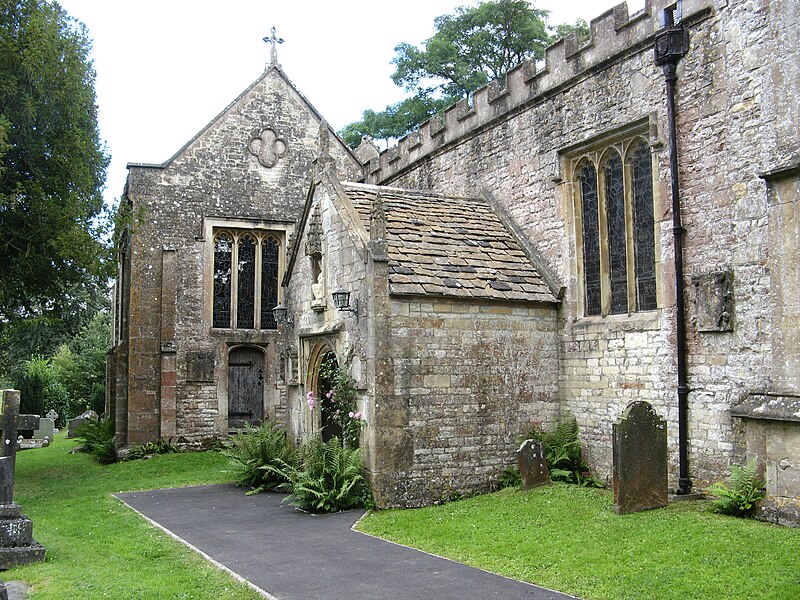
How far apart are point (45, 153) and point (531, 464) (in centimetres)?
1185

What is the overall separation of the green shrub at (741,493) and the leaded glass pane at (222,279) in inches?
593

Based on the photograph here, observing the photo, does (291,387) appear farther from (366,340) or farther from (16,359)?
(16,359)

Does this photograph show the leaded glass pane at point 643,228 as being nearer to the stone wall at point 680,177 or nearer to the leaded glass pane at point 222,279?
the stone wall at point 680,177

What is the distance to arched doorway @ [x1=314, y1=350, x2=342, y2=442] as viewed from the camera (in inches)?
560

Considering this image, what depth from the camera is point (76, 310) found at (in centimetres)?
3716

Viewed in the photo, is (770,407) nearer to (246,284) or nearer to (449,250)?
(449,250)

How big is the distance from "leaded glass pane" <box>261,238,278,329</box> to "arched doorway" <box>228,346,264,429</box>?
44.7 inches

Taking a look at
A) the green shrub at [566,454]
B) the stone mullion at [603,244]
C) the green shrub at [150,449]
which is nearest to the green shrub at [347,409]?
the green shrub at [566,454]

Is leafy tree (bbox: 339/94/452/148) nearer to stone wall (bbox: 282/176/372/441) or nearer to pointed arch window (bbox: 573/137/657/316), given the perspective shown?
stone wall (bbox: 282/176/372/441)

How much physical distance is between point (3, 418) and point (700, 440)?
9.50m

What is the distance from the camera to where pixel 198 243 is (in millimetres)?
21078

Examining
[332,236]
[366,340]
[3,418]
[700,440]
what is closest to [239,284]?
[332,236]

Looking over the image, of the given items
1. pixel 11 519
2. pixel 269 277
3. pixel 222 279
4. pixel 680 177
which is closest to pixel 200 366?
pixel 222 279

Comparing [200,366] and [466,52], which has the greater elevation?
[466,52]
